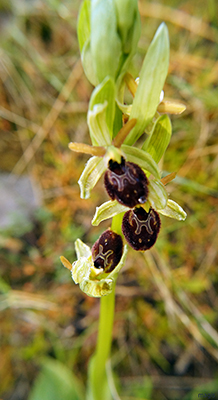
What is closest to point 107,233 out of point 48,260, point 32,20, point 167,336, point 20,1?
point 48,260

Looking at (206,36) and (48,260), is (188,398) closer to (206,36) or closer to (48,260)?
(48,260)

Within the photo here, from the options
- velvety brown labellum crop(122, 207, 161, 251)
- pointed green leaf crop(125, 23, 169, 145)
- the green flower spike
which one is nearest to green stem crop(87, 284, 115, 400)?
the green flower spike

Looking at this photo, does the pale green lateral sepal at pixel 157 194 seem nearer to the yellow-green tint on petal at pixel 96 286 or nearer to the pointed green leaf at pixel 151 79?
the pointed green leaf at pixel 151 79

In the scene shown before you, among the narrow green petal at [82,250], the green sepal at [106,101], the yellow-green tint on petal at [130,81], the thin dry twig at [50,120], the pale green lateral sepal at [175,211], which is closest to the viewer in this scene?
the green sepal at [106,101]

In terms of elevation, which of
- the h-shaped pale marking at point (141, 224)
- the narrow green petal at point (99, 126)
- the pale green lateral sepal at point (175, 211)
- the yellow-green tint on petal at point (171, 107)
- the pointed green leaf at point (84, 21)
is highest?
the pointed green leaf at point (84, 21)

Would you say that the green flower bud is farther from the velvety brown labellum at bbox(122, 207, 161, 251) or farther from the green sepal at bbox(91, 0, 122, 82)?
the velvety brown labellum at bbox(122, 207, 161, 251)

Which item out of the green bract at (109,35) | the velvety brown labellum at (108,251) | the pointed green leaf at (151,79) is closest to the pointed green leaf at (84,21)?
the green bract at (109,35)

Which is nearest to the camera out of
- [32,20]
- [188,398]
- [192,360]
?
[188,398]

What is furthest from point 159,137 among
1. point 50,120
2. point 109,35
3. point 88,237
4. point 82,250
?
point 50,120
